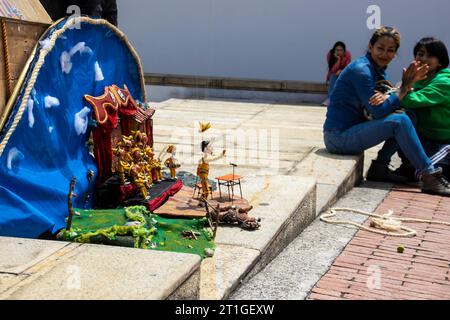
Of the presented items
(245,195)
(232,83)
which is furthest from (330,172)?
(232,83)

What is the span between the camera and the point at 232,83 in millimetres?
10680

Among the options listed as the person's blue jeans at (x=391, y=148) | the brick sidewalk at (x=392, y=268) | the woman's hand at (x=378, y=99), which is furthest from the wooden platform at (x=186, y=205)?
the person's blue jeans at (x=391, y=148)

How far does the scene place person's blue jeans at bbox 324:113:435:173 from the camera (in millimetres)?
5422

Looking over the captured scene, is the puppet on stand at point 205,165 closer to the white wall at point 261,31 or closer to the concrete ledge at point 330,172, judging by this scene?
the concrete ledge at point 330,172

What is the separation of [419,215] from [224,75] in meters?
6.57

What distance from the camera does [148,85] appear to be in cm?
1095

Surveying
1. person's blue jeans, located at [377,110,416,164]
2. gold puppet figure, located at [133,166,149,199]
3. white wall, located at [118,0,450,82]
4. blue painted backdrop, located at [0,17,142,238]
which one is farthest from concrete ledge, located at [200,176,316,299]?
white wall, located at [118,0,450,82]

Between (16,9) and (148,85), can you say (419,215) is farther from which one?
(148,85)

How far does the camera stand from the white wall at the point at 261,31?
10109mm

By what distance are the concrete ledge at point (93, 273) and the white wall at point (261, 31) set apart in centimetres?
818

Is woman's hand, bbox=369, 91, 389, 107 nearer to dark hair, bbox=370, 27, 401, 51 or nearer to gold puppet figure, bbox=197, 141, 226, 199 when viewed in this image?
dark hair, bbox=370, 27, 401, 51

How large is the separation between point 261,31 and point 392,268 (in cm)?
753

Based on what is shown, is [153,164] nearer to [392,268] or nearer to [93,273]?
[392,268]

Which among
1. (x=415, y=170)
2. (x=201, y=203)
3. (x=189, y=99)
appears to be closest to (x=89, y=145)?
(x=201, y=203)
